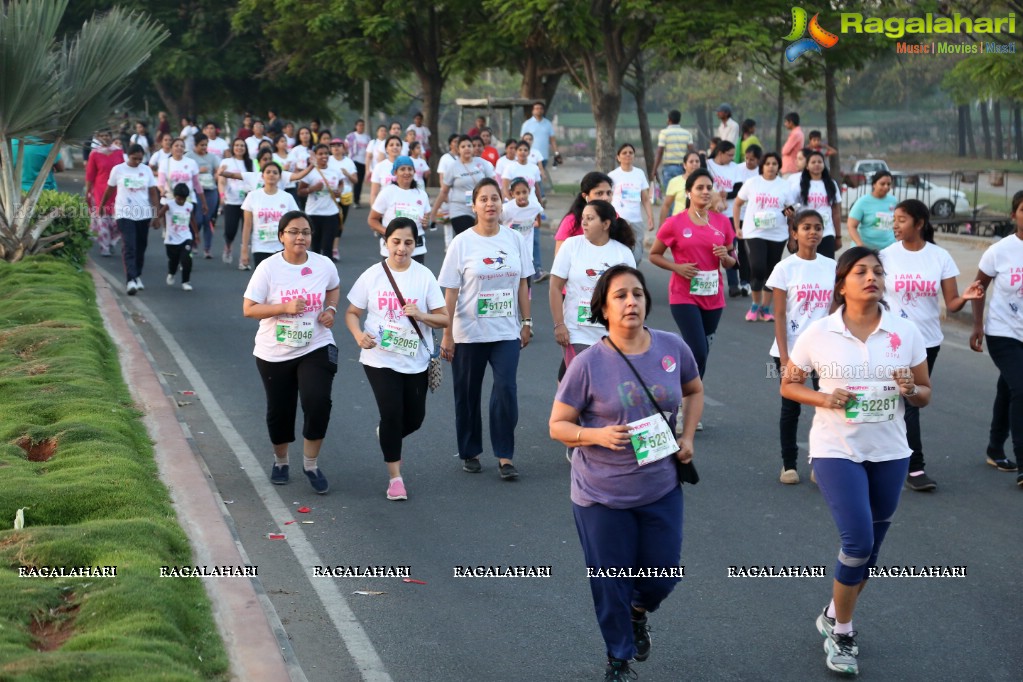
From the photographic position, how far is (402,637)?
242 inches

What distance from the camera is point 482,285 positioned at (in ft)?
29.4

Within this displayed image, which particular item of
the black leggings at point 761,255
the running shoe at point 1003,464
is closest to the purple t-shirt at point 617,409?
the running shoe at point 1003,464

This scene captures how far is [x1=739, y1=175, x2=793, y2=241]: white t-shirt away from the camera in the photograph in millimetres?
15086

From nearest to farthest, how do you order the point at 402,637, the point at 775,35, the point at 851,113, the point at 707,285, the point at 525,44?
1. the point at 402,637
2. the point at 707,285
3. the point at 775,35
4. the point at 525,44
5. the point at 851,113

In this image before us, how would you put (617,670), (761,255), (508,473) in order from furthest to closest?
1. (761,255)
2. (508,473)
3. (617,670)

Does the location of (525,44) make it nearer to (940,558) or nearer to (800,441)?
(800,441)

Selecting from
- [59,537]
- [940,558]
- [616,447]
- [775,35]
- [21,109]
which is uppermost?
[775,35]

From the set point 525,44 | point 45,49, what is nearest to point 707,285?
point 45,49

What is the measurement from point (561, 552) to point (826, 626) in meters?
1.79

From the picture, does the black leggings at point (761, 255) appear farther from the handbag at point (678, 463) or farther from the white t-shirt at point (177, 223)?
the handbag at point (678, 463)

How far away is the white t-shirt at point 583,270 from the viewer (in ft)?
29.0

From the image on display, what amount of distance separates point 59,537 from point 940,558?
4392 millimetres

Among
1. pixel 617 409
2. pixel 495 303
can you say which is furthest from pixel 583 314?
pixel 617 409

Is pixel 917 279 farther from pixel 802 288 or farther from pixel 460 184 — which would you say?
pixel 460 184
